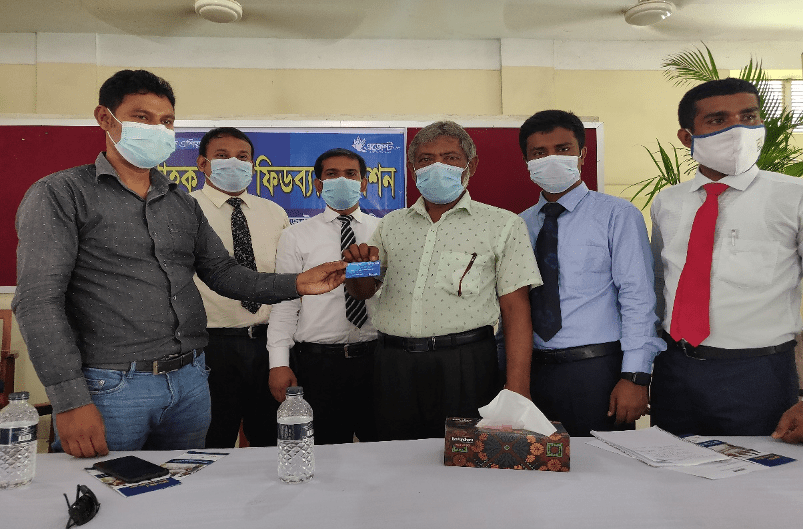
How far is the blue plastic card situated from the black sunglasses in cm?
86

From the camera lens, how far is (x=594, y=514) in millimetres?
981

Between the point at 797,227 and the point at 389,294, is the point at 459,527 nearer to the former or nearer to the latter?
the point at 389,294

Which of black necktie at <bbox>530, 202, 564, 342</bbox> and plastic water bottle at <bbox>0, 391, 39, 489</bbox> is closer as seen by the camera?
plastic water bottle at <bbox>0, 391, 39, 489</bbox>

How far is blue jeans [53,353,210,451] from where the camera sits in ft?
4.72

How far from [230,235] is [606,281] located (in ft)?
5.84

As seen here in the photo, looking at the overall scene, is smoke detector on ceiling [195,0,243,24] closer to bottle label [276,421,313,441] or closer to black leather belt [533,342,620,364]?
black leather belt [533,342,620,364]

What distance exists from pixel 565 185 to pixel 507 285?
0.52m

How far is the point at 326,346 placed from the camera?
7.52ft

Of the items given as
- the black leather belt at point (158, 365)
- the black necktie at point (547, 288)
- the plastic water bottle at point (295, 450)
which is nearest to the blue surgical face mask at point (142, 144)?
the black leather belt at point (158, 365)

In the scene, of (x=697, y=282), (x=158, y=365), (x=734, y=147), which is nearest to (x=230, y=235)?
(x=158, y=365)

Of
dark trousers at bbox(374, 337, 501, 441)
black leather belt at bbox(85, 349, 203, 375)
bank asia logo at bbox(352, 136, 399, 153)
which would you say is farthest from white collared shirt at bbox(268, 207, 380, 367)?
bank asia logo at bbox(352, 136, 399, 153)

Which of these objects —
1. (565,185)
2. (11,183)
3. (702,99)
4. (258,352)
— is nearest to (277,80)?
(11,183)

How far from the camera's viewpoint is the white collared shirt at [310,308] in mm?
2268

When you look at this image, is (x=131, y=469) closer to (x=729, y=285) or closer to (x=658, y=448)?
(x=658, y=448)
